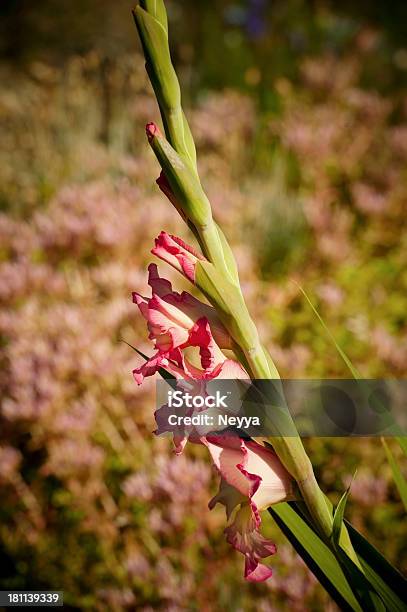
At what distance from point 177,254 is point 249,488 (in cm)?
22

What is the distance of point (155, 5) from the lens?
571 millimetres

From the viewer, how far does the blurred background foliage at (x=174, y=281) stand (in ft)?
4.59

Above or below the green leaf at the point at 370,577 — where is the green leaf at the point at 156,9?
above

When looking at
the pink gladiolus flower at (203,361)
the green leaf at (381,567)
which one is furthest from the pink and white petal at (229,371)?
the green leaf at (381,567)

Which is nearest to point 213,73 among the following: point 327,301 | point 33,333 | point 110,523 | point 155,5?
point 327,301

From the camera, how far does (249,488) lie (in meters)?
0.59

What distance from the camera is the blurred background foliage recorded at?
140 centimetres

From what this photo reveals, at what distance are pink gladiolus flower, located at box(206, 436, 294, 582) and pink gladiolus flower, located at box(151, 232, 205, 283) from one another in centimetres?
16

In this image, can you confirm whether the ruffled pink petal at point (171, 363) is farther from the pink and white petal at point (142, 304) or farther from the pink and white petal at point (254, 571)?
the pink and white petal at point (254, 571)

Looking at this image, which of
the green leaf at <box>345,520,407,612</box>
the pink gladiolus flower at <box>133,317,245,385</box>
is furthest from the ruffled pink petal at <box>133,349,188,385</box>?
the green leaf at <box>345,520,407,612</box>

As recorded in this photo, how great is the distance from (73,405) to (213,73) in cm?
271

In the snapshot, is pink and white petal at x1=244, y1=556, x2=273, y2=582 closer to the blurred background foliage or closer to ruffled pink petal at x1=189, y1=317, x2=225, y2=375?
ruffled pink petal at x1=189, y1=317, x2=225, y2=375

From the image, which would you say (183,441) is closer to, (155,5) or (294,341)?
(155,5)

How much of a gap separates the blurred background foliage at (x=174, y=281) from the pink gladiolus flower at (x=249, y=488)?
369 mm
